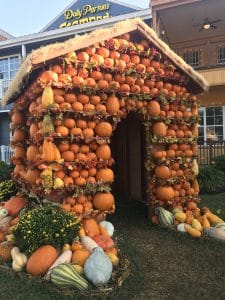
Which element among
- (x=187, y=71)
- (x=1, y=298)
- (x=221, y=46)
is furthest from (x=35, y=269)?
(x=221, y=46)

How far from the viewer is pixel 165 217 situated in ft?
23.1

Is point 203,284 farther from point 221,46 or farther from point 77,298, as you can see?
point 221,46

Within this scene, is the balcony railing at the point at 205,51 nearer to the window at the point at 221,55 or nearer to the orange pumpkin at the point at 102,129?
the window at the point at 221,55

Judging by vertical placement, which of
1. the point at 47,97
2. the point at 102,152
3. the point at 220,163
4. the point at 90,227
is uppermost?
the point at 47,97

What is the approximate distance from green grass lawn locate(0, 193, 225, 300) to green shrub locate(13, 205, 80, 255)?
1.51ft

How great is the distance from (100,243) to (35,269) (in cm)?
108

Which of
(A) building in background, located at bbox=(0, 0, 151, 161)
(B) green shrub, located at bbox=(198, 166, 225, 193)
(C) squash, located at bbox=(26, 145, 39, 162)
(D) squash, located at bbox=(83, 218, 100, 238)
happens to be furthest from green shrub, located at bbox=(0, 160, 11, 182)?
(A) building in background, located at bbox=(0, 0, 151, 161)

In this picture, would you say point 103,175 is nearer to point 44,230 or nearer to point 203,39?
point 44,230

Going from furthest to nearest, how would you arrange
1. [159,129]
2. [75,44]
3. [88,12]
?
[88,12] → [159,129] → [75,44]

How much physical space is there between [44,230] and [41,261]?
48 cm

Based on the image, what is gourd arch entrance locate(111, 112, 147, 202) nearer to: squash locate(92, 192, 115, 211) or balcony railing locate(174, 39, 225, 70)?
squash locate(92, 192, 115, 211)

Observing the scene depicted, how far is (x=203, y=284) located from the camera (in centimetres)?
466

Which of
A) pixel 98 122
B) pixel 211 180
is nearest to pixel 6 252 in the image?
pixel 98 122

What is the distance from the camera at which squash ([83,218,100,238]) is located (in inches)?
230
